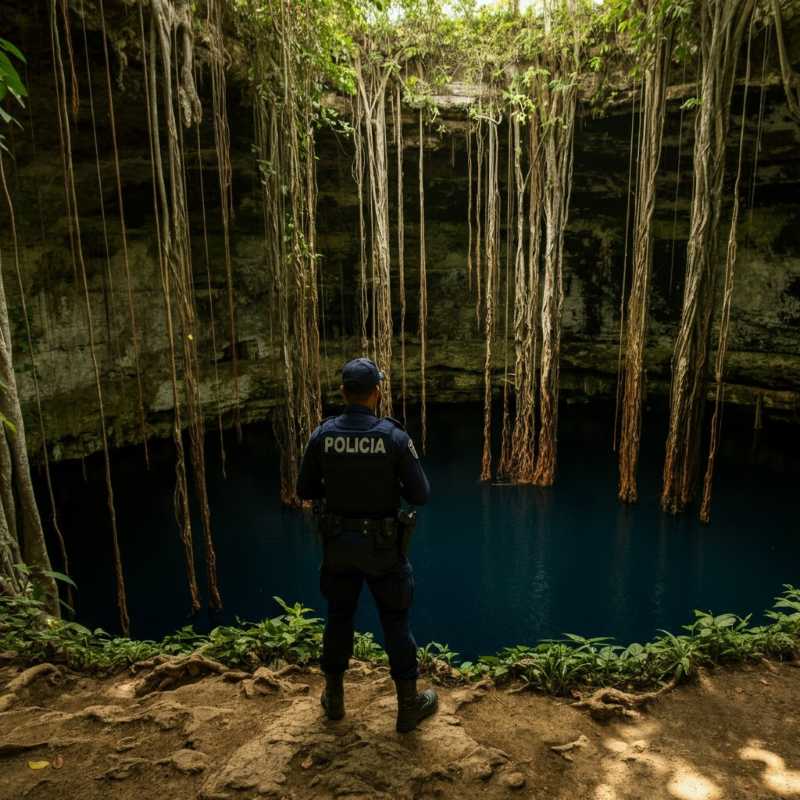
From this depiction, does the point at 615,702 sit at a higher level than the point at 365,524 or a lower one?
lower

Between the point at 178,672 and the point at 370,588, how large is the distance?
0.90 m

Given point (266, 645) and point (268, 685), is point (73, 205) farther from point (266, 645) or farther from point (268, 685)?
point (268, 685)

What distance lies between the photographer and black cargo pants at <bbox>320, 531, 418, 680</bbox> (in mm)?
1670

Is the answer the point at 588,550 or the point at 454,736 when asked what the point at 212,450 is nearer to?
the point at 588,550

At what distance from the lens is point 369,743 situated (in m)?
1.62

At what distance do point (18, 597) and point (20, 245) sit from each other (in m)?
3.30

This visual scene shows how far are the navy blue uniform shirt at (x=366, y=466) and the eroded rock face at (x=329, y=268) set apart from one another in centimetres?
276

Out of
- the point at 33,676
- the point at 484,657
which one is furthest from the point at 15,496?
the point at 484,657

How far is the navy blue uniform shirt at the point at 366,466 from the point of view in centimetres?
169

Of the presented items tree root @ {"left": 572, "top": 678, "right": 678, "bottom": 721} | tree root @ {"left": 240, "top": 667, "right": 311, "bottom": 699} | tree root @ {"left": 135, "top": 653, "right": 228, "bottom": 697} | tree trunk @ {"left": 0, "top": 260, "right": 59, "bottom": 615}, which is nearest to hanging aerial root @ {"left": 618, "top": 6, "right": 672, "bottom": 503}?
tree root @ {"left": 572, "top": 678, "right": 678, "bottom": 721}

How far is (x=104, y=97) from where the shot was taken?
376 centimetres

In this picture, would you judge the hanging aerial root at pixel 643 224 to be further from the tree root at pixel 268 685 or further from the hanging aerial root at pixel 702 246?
the tree root at pixel 268 685

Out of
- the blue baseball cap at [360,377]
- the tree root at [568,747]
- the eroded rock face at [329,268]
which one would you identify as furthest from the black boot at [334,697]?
the eroded rock face at [329,268]

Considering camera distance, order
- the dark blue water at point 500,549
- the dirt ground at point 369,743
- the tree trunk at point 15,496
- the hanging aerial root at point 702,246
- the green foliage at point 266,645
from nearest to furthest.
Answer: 1. the dirt ground at point 369,743
2. the green foliage at point 266,645
3. the tree trunk at point 15,496
4. the hanging aerial root at point 702,246
5. the dark blue water at point 500,549
